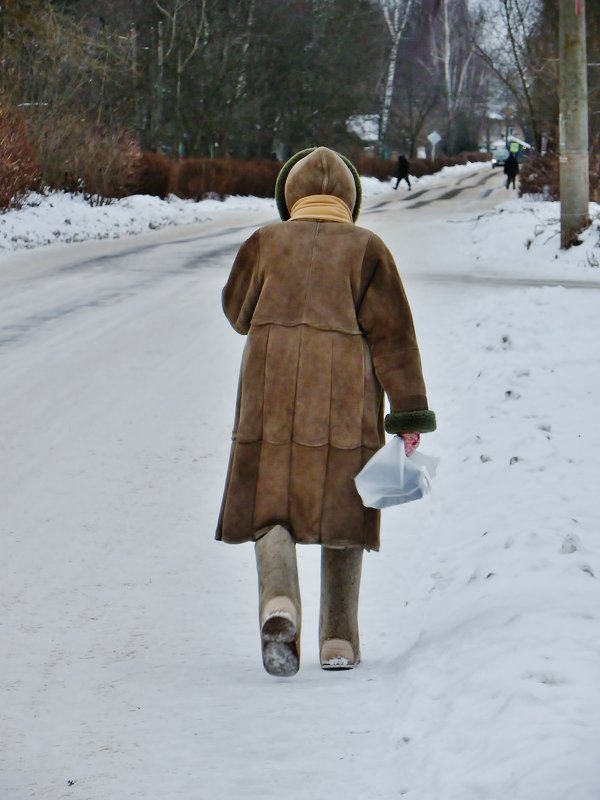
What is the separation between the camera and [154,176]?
32.8 metres

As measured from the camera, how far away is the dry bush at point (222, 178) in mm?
35781

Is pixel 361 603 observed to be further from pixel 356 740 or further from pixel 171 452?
pixel 171 452

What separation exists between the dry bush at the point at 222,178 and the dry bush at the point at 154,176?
1930mm

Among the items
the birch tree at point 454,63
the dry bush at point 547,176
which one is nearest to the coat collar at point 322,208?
the dry bush at point 547,176

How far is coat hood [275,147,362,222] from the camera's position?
4160 millimetres

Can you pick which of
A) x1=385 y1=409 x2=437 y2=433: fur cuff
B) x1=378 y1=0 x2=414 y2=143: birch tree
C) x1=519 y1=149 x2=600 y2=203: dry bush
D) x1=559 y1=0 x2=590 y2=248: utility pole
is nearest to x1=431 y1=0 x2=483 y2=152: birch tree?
x1=378 y1=0 x2=414 y2=143: birch tree

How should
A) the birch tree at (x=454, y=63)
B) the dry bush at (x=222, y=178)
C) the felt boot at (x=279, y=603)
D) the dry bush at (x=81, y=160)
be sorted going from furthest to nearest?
1. the birch tree at (x=454, y=63)
2. the dry bush at (x=222, y=178)
3. the dry bush at (x=81, y=160)
4. the felt boot at (x=279, y=603)

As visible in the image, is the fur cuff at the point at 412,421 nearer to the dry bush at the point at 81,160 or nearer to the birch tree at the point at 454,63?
the dry bush at the point at 81,160

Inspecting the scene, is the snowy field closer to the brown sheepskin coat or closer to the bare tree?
the brown sheepskin coat

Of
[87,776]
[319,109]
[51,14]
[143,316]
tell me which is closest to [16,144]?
[51,14]

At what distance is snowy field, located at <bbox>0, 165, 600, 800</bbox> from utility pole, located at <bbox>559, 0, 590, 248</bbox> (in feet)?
20.6

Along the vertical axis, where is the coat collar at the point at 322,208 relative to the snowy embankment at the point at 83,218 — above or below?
above

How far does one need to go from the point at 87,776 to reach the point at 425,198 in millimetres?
38927

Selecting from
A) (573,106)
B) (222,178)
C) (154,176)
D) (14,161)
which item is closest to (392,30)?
(222,178)
